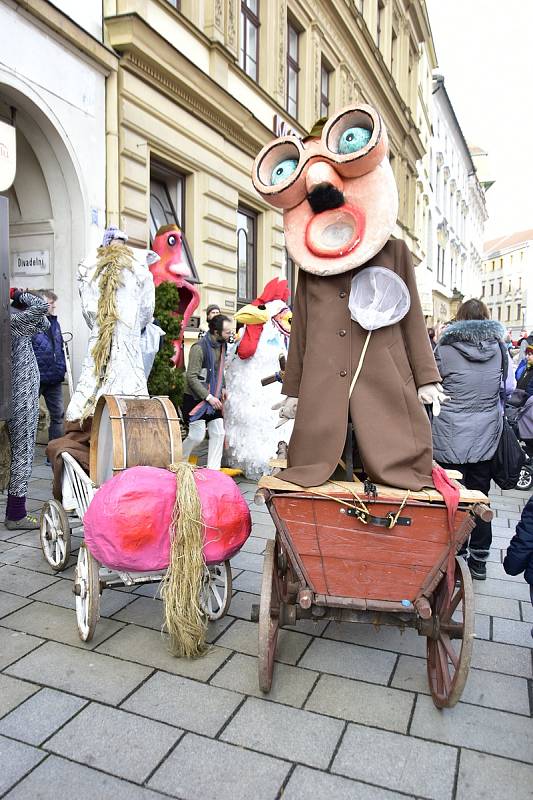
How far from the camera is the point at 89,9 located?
23.6 feet

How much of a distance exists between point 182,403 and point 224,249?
185 inches

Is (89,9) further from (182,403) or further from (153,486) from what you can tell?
(153,486)

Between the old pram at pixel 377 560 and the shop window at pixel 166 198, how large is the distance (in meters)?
7.16

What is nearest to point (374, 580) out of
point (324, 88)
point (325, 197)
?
point (325, 197)

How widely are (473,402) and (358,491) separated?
180cm

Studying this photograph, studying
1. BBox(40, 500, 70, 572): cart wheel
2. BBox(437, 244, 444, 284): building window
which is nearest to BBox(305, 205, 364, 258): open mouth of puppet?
BBox(40, 500, 70, 572): cart wheel

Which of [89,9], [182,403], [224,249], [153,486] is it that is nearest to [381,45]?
[224,249]

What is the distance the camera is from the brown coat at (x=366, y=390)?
268cm

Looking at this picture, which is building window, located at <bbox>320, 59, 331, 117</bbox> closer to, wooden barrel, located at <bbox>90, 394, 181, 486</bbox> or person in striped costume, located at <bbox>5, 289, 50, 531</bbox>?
person in striped costume, located at <bbox>5, 289, 50, 531</bbox>

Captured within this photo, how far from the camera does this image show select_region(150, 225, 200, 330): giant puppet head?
6.30 metres

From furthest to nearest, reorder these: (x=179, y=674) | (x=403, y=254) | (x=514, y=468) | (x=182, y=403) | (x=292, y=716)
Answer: (x=182, y=403), (x=514, y=468), (x=403, y=254), (x=179, y=674), (x=292, y=716)

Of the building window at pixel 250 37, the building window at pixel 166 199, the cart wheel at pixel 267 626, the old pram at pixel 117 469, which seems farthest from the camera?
the building window at pixel 250 37

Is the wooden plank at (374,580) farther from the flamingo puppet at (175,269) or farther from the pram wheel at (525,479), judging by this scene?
the pram wheel at (525,479)

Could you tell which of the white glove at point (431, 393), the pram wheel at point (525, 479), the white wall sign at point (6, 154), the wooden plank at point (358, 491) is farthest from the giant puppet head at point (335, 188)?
the pram wheel at point (525, 479)
